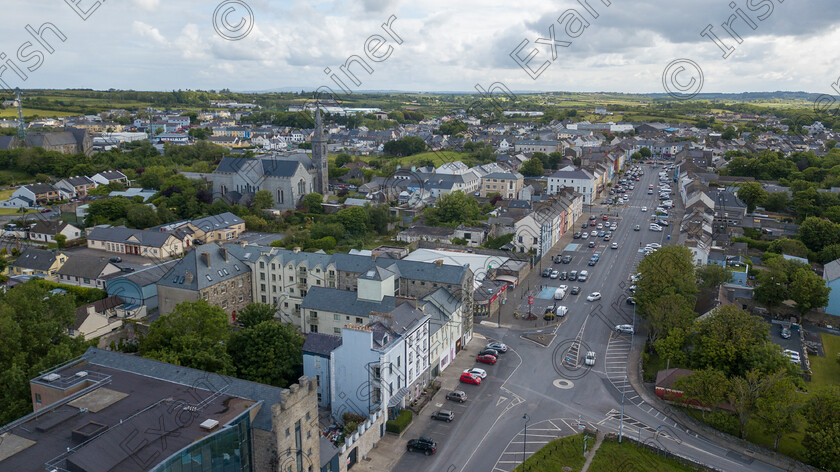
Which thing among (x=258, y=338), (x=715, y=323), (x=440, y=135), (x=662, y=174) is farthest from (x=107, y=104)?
(x=715, y=323)

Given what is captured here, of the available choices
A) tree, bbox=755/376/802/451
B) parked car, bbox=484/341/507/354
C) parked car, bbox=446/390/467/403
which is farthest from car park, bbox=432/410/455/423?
tree, bbox=755/376/802/451

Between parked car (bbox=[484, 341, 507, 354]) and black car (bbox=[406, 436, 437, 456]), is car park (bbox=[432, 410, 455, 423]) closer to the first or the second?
black car (bbox=[406, 436, 437, 456])

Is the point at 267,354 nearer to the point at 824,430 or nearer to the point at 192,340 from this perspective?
the point at 192,340

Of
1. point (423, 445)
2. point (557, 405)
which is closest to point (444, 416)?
point (423, 445)

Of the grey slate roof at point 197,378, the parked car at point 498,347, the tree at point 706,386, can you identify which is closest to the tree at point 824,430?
the tree at point 706,386

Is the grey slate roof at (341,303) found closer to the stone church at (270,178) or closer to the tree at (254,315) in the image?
the tree at (254,315)

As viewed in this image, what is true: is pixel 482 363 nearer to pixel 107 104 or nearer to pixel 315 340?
pixel 315 340

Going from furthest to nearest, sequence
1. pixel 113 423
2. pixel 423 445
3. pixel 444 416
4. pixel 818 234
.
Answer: pixel 818 234 → pixel 444 416 → pixel 423 445 → pixel 113 423
